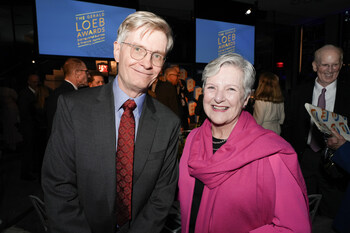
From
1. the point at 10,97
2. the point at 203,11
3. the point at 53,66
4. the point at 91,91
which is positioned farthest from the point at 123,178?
the point at 53,66

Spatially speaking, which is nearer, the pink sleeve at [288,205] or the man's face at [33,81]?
the pink sleeve at [288,205]

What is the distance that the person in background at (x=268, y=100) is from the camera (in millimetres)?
3635

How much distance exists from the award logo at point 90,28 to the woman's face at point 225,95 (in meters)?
A: 2.68

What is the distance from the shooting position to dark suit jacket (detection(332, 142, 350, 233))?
1.64 metres

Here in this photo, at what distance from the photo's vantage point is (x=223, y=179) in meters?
1.23

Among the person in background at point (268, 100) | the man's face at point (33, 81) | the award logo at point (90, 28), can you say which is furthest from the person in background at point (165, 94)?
the man's face at point (33, 81)

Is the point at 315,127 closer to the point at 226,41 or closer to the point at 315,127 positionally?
the point at 315,127

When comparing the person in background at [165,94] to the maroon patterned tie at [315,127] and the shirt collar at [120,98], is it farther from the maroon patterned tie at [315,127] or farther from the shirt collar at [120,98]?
the shirt collar at [120,98]

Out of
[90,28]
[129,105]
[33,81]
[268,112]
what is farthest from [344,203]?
[33,81]

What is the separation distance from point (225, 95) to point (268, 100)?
2621 millimetres

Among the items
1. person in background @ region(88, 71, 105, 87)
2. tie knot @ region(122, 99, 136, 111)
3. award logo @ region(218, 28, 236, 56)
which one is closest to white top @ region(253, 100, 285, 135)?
award logo @ region(218, 28, 236, 56)

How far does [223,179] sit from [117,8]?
331 cm

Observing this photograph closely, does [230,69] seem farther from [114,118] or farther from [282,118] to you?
[282,118]

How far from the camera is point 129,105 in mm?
1242
